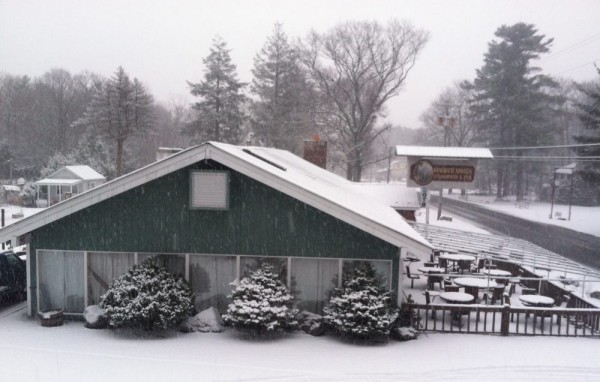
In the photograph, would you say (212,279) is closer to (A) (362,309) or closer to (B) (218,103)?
(A) (362,309)

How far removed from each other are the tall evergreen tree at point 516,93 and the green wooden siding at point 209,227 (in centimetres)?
5157

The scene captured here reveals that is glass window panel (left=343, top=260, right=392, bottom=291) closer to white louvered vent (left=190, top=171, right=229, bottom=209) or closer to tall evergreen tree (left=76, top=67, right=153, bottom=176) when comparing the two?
white louvered vent (left=190, top=171, right=229, bottom=209)

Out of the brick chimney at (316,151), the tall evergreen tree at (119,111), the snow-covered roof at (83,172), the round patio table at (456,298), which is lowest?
the round patio table at (456,298)

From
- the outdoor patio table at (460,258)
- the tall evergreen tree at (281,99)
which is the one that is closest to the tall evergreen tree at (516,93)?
the tall evergreen tree at (281,99)

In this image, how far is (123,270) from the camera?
12.8 meters

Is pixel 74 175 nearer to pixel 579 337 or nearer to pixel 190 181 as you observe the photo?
pixel 190 181

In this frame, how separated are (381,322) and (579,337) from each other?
539 cm

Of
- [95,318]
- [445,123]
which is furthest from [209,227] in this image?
[445,123]

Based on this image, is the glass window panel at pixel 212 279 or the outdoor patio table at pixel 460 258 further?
the outdoor patio table at pixel 460 258

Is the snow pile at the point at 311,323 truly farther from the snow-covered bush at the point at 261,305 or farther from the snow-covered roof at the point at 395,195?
the snow-covered roof at the point at 395,195

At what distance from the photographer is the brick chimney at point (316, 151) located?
26141 millimetres

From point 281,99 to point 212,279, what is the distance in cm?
3894

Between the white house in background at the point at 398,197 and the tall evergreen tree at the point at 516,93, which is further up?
the tall evergreen tree at the point at 516,93

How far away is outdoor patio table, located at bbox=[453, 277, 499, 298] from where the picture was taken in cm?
1462
